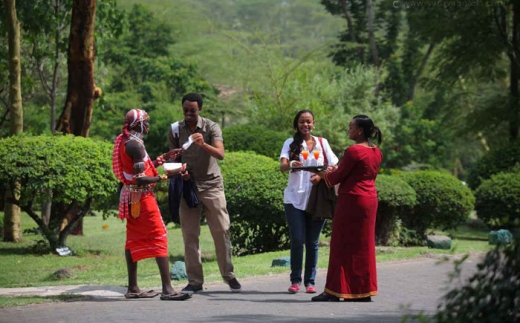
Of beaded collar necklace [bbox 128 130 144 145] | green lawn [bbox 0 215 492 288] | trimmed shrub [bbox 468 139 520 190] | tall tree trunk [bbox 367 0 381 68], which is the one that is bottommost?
green lawn [bbox 0 215 492 288]

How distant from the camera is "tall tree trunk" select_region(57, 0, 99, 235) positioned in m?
16.3

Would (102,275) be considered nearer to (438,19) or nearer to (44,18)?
(44,18)

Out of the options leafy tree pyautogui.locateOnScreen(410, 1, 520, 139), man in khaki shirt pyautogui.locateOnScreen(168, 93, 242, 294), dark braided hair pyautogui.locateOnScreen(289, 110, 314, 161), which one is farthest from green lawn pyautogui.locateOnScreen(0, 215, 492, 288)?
leafy tree pyautogui.locateOnScreen(410, 1, 520, 139)

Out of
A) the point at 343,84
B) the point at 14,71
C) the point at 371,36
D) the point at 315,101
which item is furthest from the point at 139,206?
the point at 371,36

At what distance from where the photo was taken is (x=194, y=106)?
32.1ft

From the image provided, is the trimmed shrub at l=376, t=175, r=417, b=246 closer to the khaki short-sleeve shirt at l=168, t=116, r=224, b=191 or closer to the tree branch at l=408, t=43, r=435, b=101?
the khaki short-sleeve shirt at l=168, t=116, r=224, b=191

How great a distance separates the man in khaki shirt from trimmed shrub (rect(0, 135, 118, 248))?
4623 mm

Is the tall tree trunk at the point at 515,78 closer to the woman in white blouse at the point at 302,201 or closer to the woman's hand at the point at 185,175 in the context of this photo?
the woman in white blouse at the point at 302,201

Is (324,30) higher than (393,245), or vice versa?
(324,30)

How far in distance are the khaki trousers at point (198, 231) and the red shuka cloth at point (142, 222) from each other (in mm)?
643

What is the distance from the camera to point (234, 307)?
8.88m

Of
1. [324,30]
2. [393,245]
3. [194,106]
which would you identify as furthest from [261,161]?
[324,30]

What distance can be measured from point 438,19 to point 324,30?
72995 millimetres

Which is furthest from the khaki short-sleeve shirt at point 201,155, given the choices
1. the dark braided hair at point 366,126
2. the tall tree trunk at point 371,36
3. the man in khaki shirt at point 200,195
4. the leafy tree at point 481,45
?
the tall tree trunk at point 371,36
